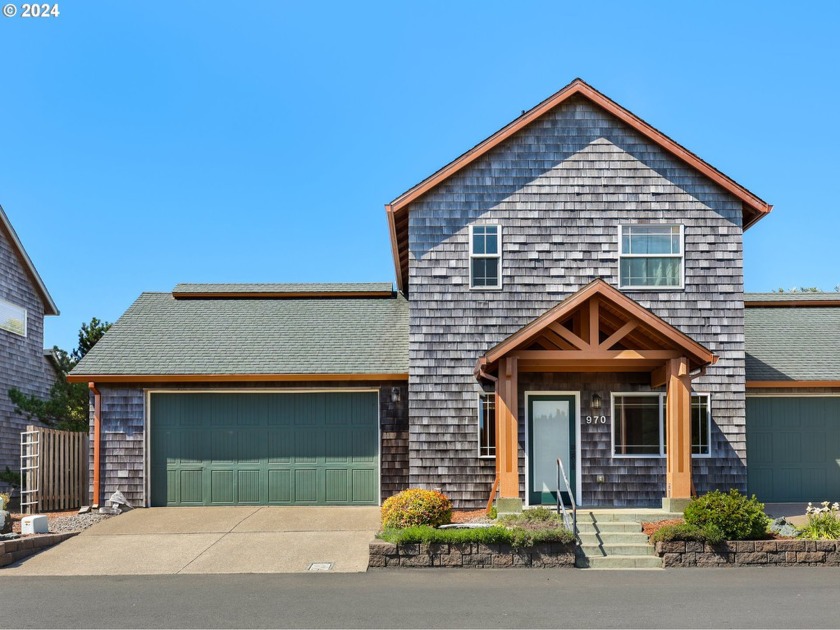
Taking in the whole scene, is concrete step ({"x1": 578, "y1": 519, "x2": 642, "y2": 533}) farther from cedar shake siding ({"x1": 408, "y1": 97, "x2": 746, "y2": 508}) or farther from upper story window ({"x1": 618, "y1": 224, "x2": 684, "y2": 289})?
upper story window ({"x1": 618, "y1": 224, "x2": 684, "y2": 289})

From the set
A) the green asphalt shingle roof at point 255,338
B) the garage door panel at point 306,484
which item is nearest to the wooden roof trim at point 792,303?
the green asphalt shingle roof at point 255,338

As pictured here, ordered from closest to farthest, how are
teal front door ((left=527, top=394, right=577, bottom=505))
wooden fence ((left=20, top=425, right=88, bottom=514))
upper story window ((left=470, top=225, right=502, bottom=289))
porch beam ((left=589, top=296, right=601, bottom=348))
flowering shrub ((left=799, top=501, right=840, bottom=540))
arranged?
flowering shrub ((left=799, top=501, right=840, bottom=540))
porch beam ((left=589, top=296, right=601, bottom=348))
teal front door ((left=527, top=394, right=577, bottom=505))
upper story window ((left=470, top=225, right=502, bottom=289))
wooden fence ((left=20, top=425, right=88, bottom=514))

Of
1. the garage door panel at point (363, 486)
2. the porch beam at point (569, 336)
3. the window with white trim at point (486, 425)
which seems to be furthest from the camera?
the garage door panel at point (363, 486)

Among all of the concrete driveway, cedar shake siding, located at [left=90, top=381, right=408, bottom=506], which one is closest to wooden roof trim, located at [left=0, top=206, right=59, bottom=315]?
cedar shake siding, located at [left=90, top=381, right=408, bottom=506]

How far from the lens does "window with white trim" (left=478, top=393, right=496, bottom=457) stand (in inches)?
651

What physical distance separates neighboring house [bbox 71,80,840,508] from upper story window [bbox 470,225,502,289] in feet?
0.09

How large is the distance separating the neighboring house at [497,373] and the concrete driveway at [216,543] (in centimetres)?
111

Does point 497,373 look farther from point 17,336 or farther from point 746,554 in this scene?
point 17,336

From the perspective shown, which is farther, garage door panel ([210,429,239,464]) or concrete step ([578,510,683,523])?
garage door panel ([210,429,239,464])

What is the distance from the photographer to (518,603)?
32.3 ft

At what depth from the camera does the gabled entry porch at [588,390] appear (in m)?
14.3

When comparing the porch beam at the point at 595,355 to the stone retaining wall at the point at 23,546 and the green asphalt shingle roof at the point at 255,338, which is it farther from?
the stone retaining wall at the point at 23,546

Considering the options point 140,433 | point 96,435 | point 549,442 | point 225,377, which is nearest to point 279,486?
point 225,377

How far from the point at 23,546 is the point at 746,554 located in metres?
10.4
